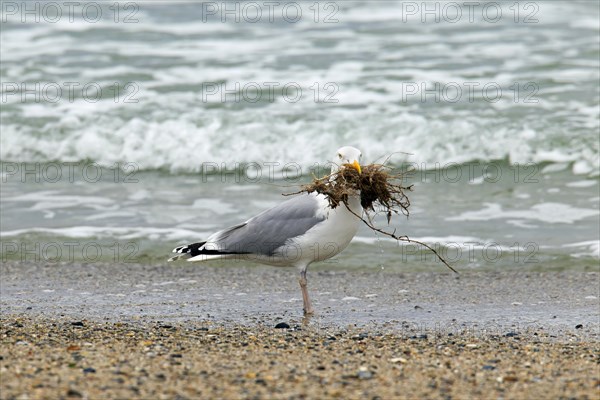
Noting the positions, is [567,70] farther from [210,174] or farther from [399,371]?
[399,371]

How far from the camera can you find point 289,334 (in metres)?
5.98

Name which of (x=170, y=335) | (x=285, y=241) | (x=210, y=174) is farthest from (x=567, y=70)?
(x=170, y=335)

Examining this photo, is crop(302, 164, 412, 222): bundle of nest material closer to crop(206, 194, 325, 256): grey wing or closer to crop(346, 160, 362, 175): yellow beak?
crop(346, 160, 362, 175): yellow beak

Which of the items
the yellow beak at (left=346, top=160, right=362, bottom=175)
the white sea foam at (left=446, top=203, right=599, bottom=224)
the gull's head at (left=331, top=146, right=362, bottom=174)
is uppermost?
the gull's head at (left=331, top=146, right=362, bottom=174)

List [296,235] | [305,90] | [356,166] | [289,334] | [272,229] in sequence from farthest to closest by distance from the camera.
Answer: [305,90] → [272,229] → [296,235] → [356,166] → [289,334]

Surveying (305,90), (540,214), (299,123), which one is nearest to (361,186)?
(540,214)

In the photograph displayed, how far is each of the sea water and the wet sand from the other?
0.70 m

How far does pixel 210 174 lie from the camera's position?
448 inches

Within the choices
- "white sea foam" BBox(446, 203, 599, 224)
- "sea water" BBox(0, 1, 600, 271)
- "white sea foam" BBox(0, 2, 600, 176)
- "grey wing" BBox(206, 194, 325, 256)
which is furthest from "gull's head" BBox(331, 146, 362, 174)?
"white sea foam" BBox(0, 2, 600, 176)

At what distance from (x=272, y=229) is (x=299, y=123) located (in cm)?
564

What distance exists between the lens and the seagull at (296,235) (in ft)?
22.1

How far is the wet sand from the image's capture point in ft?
14.6

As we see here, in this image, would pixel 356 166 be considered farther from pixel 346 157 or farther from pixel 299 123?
pixel 299 123

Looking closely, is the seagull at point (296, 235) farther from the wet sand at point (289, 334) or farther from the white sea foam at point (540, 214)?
the white sea foam at point (540, 214)
